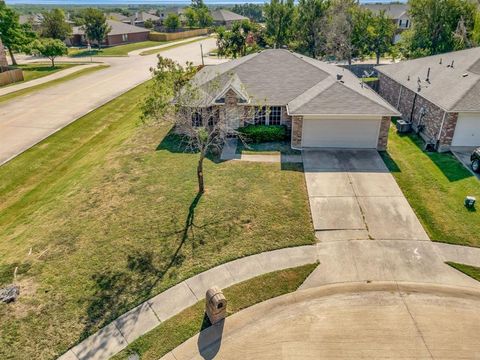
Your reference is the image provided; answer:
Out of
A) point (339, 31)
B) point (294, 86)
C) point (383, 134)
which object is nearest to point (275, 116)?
point (294, 86)

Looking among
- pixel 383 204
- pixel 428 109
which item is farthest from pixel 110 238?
pixel 428 109

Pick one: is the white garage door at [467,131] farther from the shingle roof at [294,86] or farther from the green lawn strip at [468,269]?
the green lawn strip at [468,269]

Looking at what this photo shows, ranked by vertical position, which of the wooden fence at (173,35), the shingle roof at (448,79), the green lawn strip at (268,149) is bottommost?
the green lawn strip at (268,149)

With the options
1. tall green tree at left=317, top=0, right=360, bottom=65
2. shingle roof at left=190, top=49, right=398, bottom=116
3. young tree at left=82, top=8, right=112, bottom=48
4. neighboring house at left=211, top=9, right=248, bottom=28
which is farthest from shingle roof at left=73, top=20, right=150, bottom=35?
shingle roof at left=190, top=49, right=398, bottom=116

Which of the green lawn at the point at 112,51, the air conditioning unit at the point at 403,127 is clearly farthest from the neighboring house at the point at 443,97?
the green lawn at the point at 112,51

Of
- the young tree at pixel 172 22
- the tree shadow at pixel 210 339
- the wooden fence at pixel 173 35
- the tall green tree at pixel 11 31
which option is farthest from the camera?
the young tree at pixel 172 22
